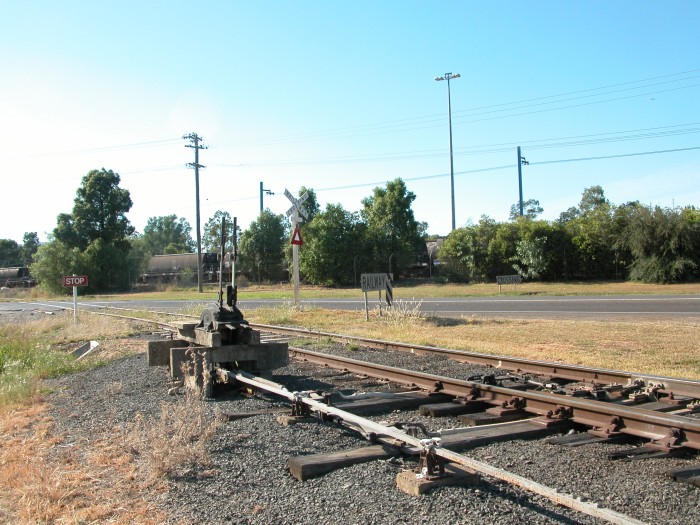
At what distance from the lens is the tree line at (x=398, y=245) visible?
123 feet


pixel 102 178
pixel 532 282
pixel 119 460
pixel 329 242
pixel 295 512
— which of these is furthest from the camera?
pixel 102 178

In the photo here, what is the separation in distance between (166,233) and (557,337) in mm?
151695

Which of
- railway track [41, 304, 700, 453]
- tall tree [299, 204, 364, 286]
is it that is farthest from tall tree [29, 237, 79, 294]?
railway track [41, 304, 700, 453]

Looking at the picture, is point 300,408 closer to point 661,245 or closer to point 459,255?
point 661,245

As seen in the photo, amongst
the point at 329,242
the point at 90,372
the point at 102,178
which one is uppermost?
the point at 102,178

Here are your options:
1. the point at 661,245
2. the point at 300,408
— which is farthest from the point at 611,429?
the point at 661,245

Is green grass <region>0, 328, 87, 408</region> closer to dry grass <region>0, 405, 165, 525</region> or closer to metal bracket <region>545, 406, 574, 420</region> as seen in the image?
dry grass <region>0, 405, 165, 525</region>

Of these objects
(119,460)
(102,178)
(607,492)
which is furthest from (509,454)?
(102,178)

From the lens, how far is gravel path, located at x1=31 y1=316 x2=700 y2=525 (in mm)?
3811

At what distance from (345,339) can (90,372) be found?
5.08 m

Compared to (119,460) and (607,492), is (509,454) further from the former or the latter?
(119,460)

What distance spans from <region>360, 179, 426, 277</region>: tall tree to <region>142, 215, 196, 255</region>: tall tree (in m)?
106

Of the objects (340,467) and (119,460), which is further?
(119,460)

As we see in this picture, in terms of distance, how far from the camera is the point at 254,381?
7.46 meters
